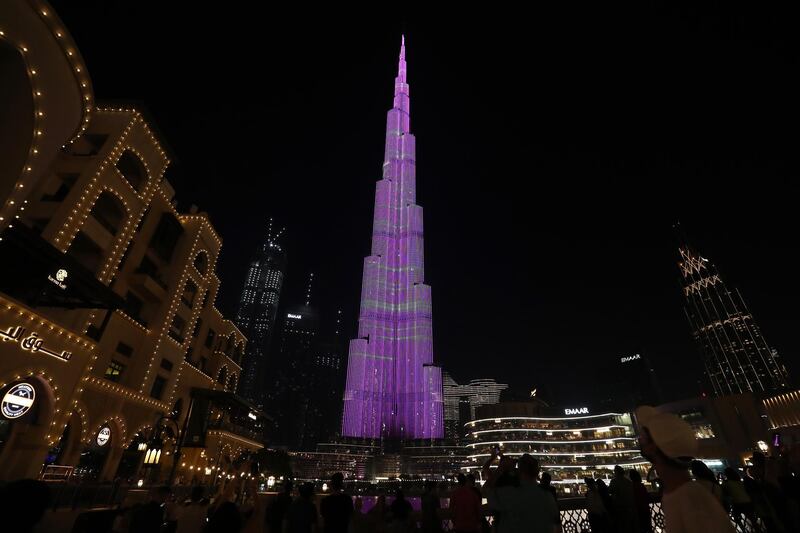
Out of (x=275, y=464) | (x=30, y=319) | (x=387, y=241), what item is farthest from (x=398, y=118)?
(x=30, y=319)

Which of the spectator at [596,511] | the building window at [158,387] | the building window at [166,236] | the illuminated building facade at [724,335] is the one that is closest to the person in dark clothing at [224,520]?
the spectator at [596,511]

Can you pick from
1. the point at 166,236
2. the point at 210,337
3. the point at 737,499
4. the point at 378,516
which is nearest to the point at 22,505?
the point at 378,516

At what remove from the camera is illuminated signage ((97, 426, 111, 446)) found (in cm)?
2152

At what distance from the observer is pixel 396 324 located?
138 metres

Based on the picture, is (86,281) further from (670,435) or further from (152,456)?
(670,435)

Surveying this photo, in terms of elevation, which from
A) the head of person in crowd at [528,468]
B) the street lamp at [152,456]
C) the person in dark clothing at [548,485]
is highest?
the street lamp at [152,456]

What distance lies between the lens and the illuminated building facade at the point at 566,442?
96.5m

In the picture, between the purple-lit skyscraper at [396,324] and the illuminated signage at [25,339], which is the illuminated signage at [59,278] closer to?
the illuminated signage at [25,339]

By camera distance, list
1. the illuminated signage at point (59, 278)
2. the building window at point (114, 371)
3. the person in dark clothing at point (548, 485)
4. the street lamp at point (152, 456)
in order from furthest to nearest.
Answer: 1. the street lamp at point (152, 456)
2. the building window at point (114, 371)
3. the illuminated signage at point (59, 278)
4. the person in dark clothing at point (548, 485)

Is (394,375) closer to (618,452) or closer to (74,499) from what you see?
(618,452)

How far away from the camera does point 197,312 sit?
32188 mm

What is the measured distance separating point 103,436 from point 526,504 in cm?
2687

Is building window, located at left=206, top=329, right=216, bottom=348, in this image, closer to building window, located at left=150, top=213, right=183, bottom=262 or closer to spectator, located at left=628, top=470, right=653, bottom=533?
building window, located at left=150, top=213, right=183, bottom=262

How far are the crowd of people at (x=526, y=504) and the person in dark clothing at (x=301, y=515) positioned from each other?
0.05 ft
